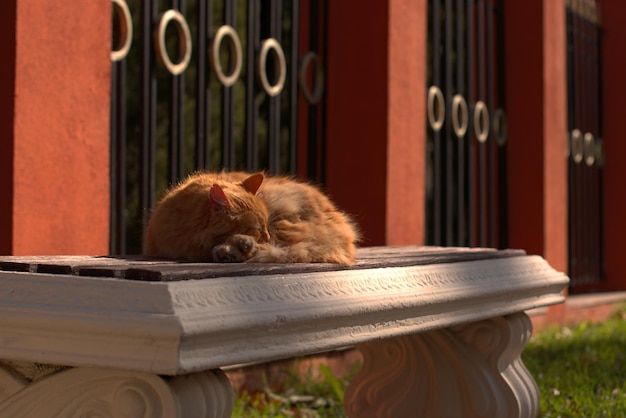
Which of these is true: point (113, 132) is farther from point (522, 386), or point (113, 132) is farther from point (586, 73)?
point (586, 73)

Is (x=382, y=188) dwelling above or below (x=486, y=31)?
below

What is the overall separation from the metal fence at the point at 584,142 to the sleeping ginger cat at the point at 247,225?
263 inches

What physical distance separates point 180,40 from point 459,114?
2.71m

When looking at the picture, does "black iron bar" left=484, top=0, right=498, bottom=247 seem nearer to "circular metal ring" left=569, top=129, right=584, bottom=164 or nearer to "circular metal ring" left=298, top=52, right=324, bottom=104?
"circular metal ring" left=569, top=129, right=584, bottom=164

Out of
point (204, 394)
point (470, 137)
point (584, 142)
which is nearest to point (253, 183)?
point (204, 394)

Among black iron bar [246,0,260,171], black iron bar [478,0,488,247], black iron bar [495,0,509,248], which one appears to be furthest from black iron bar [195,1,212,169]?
black iron bar [495,0,509,248]

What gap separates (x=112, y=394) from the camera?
65.2 inches

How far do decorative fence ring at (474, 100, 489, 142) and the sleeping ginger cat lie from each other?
14.0 feet

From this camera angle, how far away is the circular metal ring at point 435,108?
5.82 m

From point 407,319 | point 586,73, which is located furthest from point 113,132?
point 586,73

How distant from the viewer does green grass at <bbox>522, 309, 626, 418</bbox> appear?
12.2ft

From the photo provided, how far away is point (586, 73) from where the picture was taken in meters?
9.05

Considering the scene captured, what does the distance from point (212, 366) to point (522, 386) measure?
167 cm

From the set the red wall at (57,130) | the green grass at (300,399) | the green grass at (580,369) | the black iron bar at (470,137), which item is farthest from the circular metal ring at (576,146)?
the red wall at (57,130)
